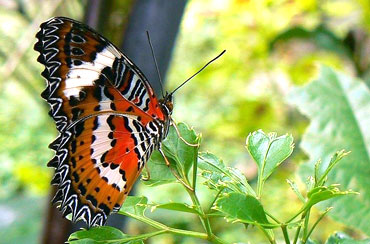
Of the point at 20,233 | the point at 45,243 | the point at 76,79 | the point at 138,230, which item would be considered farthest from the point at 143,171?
the point at 138,230

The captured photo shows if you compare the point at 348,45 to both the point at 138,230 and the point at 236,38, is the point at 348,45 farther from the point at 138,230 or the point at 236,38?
the point at 138,230

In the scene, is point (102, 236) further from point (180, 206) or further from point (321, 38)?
point (321, 38)

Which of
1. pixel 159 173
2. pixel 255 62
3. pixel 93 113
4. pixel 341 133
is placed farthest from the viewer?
pixel 255 62

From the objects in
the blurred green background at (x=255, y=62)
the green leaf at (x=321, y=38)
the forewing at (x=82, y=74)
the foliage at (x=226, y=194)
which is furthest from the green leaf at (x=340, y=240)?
the green leaf at (x=321, y=38)

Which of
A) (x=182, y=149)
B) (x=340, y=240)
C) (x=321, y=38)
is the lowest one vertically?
(x=340, y=240)

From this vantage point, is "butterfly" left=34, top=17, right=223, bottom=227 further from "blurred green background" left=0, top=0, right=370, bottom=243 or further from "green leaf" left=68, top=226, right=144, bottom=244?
"blurred green background" left=0, top=0, right=370, bottom=243

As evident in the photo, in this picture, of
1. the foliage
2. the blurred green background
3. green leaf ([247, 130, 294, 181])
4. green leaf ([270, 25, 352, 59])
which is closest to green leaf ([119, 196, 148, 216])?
the foliage

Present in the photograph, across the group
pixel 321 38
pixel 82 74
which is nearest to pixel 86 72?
pixel 82 74
